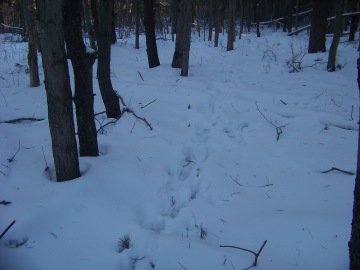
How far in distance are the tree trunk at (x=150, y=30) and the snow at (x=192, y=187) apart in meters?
3.24

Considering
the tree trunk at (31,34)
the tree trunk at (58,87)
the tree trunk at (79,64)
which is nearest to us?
the tree trunk at (58,87)

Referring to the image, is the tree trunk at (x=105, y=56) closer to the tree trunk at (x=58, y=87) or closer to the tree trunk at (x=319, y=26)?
the tree trunk at (x=58, y=87)

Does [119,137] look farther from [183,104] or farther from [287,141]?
[287,141]

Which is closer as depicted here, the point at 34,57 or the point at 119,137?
the point at 119,137

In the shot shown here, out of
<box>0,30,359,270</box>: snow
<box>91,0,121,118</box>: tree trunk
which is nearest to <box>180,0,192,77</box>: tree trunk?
<box>0,30,359,270</box>: snow

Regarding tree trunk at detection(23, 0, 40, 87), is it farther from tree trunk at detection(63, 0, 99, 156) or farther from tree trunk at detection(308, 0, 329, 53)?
tree trunk at detection(308, 0, 329, 53)

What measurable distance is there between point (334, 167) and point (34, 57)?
22.3ft

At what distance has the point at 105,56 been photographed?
501 cm

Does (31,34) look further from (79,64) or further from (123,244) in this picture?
(123,244)

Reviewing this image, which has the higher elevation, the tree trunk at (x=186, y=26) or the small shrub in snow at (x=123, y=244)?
the tree trunk at (x=186, y=26)

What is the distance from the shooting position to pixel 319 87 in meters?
7.09

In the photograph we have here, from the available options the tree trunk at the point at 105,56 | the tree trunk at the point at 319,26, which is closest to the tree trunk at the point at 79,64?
the tree trunk at the point at 105,56

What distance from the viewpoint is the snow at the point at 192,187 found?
8.21ft

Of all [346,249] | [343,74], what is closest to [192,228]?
[346,249]
